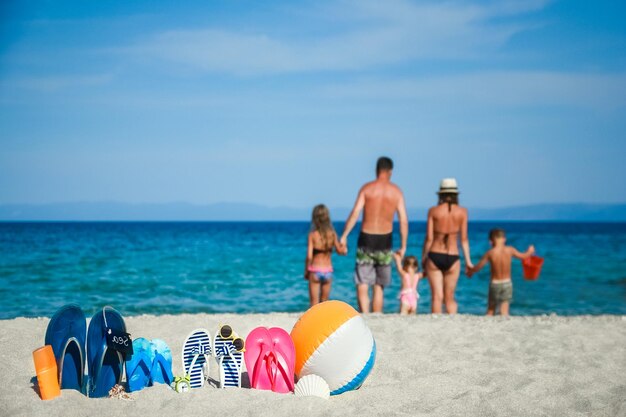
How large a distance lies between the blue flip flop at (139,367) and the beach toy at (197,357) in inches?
10.8

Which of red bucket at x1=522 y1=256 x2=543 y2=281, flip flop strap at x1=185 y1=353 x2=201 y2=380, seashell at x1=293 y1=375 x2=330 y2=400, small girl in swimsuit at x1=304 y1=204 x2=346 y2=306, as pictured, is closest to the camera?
seashell at x1=293 y1=375 x2=330 y2=400

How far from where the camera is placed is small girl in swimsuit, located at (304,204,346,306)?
8727 mm

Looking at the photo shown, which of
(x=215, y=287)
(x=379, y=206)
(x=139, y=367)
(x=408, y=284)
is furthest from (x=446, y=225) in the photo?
(x=215, y=287)

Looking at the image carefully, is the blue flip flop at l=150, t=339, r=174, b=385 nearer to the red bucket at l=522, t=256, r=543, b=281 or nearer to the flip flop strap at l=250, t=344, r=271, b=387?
the flip flop strap at l=250, t=344, r=271, b=387

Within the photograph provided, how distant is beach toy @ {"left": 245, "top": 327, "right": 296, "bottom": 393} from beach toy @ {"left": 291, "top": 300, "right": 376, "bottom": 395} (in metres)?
0.13

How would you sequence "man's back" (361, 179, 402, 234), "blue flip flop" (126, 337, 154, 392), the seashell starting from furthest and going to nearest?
"man's back" (361, 179, 402, 234) → "blue flip flop" (126, 337, 154, 392) → the seashell

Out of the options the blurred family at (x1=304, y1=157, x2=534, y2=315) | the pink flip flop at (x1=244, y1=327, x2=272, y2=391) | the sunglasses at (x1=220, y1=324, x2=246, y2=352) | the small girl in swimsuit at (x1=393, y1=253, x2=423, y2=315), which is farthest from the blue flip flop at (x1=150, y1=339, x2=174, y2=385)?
the small girl in swimsuit at (x1=393, y1=253, x2=423, y2=315)

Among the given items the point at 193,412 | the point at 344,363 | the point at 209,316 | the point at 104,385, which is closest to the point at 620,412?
the point at 344,363

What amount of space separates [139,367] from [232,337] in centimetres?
74

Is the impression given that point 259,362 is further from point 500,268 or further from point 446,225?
point 500,268

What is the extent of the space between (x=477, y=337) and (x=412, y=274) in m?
3.03

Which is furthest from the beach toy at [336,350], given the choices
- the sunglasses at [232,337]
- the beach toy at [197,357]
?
the beach toy at [197,357]

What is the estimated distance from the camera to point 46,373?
4191 mm

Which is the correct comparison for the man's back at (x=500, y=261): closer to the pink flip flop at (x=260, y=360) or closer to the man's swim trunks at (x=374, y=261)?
the man's swim trunks at (x=374, y=261)
